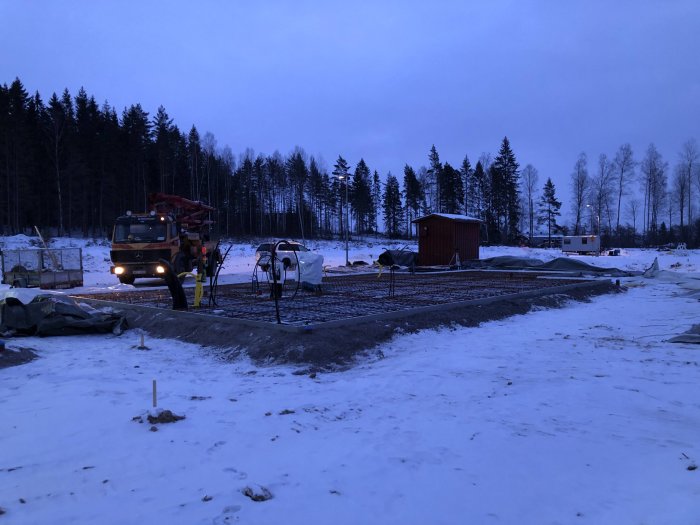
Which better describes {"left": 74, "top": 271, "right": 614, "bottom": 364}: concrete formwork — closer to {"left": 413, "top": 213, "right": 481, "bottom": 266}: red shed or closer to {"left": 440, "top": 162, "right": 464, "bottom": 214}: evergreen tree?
{"left": 413, "top": 213, "right": 481, "bottom": 266}: red shed

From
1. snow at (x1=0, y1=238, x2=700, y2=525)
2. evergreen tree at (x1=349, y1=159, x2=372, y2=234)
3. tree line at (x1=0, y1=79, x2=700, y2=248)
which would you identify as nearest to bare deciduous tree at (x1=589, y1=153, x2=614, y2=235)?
tree line at (x1=0, y1=79, x2=700, y2=248)

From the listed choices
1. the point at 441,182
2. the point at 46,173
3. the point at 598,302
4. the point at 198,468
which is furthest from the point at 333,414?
the point at 441,182

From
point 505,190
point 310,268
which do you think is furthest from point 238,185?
point 310,268

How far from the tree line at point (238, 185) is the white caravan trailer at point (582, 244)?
10.4 metres

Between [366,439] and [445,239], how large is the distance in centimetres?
2450

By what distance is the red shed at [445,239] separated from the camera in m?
27.7

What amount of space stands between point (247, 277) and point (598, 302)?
557 inches

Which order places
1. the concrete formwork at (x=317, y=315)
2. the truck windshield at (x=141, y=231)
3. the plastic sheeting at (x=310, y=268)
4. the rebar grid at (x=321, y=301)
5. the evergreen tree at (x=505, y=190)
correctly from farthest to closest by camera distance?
the evergreen tree at (x=505, y=190) → the truck windshield at (x=141, y=231) → the plastic sheeting at (x=310, y=268) → the rebar grid at (x=321, y=301) → the concrete formwork at (x=317, y=315)

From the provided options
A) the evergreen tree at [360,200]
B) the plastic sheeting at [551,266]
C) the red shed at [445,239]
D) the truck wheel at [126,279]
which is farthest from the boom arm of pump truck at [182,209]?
the evergreen tree at [360,200]

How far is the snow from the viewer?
3.12 metres

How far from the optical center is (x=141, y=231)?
18.3 meters

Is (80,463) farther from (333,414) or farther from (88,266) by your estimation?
(88,266)

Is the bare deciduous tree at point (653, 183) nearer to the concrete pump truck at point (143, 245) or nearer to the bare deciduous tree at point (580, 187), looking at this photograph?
the bare deciduous tree at point (580, 187)

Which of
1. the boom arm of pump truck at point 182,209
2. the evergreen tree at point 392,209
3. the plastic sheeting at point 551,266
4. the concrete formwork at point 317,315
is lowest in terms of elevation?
the concrete formwork at point 317,315
